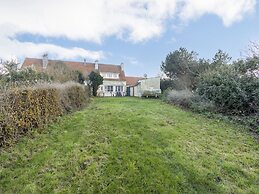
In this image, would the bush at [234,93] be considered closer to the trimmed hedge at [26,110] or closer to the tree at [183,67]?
the trimmed hedge at [26,110]

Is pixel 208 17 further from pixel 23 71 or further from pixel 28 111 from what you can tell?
pixel 23 71

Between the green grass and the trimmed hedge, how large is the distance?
40cm

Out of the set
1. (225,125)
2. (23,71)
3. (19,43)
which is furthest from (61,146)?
(19,43)

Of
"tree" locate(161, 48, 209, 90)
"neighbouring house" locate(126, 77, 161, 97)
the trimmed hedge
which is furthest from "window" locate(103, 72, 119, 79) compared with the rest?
the trimmed hedge

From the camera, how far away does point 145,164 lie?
574cm

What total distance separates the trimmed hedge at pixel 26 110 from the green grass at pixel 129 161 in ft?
1.32

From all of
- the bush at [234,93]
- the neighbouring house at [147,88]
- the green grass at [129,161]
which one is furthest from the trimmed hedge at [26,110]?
the neighbouring house at [147,88]

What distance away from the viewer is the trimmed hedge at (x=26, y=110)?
21.2ft

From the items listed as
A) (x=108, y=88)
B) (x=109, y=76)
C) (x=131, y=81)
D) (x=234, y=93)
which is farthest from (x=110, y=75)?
(x=234, y=93)

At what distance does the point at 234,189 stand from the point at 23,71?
1554 cm

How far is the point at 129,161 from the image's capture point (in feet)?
19.2

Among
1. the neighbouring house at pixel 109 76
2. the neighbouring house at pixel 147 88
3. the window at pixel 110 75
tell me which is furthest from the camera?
the window at pixel 110 75

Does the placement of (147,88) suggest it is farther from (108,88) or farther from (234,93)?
(234,93)

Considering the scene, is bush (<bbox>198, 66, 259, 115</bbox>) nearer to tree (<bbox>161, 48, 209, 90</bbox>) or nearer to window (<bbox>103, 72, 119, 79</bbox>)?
tree (<bbox>161, 48, 209, 90</bbox>)
